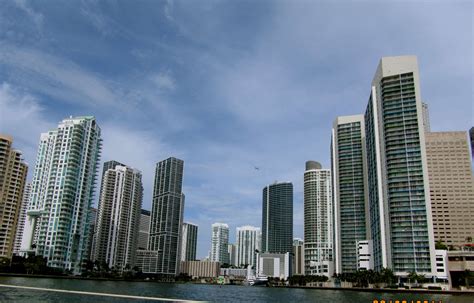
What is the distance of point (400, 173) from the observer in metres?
164

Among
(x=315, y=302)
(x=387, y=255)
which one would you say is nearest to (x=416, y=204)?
(x=387, y=255)

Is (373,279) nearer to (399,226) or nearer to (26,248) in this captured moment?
(399,226)

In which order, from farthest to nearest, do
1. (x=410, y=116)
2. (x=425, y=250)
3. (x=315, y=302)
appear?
(x=410, y=116), (x=425, y=250), (x=315, y=302)

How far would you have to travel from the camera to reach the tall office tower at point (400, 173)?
15638cm

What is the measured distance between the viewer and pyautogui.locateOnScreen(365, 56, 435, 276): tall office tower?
156375 millimetres

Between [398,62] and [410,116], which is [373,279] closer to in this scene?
[410,116]

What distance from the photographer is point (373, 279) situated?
17075 centimetres

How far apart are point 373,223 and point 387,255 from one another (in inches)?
1029

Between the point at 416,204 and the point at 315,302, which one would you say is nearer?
the point at 315,302

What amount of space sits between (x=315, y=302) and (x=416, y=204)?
286ft

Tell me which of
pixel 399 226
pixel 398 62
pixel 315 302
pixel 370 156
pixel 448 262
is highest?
pixel 398 62

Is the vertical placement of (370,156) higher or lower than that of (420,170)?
higher

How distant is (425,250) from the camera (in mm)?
155000

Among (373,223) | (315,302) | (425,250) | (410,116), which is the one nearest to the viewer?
(315,302)
